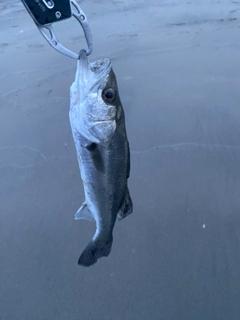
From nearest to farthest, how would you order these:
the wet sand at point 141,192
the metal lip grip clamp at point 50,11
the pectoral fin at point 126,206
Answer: the metal lip grip clamp at point 50,11
the pectoral fin at point 126,206
the wet sand at point 141,192

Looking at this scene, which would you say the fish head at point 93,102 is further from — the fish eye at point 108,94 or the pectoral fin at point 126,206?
the pectoral fin at point 126,206

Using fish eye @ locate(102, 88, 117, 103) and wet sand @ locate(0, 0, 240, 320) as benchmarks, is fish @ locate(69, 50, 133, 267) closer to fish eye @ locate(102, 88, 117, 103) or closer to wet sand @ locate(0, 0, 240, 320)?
fish eye @ locate(102, 88, 117, 103)

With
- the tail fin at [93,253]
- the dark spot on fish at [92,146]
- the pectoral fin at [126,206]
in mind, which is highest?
the dark spot on fish at [92,146]

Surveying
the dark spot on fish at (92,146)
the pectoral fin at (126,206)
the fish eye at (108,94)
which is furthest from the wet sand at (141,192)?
the fish eye at (108,94)

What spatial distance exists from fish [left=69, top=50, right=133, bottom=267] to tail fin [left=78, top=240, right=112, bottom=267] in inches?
12.9

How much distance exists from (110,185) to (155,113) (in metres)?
2.69

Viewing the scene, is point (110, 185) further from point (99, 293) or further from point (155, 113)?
point (155, 113)

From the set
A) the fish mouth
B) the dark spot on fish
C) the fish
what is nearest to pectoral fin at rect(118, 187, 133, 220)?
the fish

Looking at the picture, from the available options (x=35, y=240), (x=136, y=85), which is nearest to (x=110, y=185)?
(x=35, y=240)

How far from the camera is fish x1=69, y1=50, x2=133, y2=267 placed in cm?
179

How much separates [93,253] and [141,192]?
1405 millimetres

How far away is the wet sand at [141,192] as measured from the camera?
2635mm

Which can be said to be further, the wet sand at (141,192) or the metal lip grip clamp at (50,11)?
the wet sand at (141,192)

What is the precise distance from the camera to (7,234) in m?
3.12
